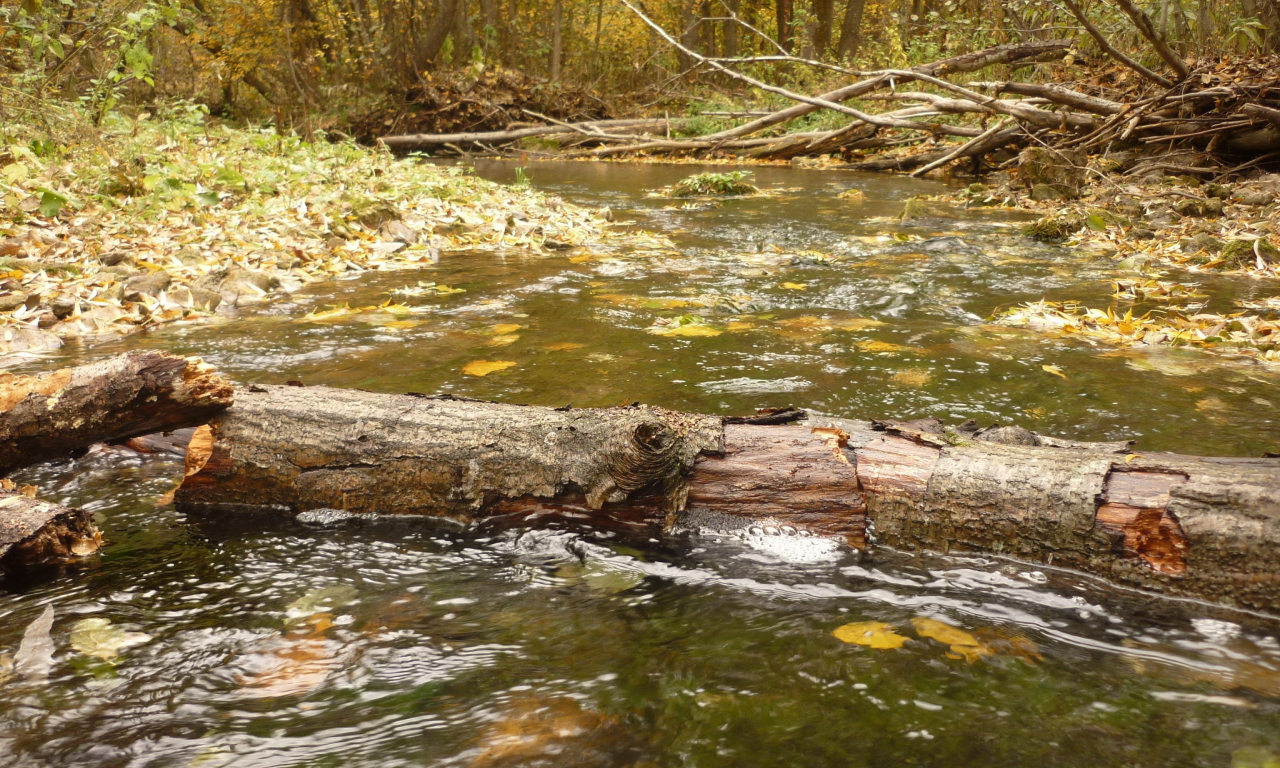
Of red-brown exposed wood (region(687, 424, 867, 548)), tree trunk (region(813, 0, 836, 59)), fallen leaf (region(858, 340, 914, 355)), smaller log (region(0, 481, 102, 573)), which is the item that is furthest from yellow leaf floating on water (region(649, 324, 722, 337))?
tree trunk (region(813, 0, 836, 59))

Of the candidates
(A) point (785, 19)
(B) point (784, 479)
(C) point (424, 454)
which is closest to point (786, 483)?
(B) point (784, 479)

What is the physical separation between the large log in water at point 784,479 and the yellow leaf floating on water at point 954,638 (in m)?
0.25

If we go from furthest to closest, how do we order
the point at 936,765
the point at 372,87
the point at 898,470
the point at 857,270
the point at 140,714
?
the point at 372,87 < the point at 857,270 < the point at 898,470 < the point at 140,714 < the point at 936,765

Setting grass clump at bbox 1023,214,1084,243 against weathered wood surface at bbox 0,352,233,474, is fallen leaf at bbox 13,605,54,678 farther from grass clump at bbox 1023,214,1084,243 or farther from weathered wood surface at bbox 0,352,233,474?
grass clump at bbox 1023,214,1084,243

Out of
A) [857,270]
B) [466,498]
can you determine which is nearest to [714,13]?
[857,270]

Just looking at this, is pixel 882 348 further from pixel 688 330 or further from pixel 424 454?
pixel 424 454

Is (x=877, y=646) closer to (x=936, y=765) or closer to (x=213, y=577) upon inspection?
(x=936, y=765)

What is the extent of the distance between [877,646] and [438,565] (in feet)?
3.62

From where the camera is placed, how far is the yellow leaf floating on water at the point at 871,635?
1822mm

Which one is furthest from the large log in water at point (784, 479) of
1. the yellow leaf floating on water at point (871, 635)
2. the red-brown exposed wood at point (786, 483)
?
the yellow leaf floating on water at point (871, 635)

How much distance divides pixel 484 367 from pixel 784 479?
6.63 ft

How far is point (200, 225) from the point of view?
21.4ft

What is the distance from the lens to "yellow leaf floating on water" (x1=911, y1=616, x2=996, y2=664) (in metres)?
1.78

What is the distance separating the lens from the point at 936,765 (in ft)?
4.75
